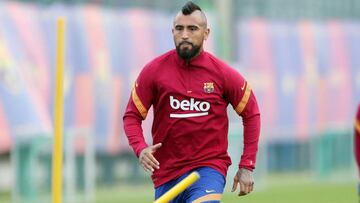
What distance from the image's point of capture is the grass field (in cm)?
2191

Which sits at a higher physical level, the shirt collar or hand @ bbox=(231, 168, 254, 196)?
the shirt collar

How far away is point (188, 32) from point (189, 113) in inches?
22.6

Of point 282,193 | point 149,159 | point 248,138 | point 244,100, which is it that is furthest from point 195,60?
point 282,193

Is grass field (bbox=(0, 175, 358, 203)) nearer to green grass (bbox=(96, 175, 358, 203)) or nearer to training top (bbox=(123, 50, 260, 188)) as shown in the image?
green grass (bbox=(96, 175, 358, 203))

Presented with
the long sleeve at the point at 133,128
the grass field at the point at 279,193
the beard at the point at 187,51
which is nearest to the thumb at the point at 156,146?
the long sleeve at the point at 133,128

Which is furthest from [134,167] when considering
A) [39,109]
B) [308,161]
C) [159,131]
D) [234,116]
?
[159,131]

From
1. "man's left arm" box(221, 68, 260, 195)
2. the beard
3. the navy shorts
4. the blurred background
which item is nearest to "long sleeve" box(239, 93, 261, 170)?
"man's left arm" box(221, 68, 260, 195)

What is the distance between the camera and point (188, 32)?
9727mm

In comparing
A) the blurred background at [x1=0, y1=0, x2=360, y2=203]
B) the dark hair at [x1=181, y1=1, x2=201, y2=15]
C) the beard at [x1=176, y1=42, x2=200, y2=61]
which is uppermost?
the dark hair at [x1=181, y1=1, x2=201, y2=15]

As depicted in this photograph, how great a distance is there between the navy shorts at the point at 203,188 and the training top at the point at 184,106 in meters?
0.04

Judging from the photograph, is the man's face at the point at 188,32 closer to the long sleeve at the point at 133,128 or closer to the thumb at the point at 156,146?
the long sleeve at the point at 133,128

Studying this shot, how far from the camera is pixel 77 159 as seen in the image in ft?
77.8

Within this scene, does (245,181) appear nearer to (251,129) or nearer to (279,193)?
(251,129)

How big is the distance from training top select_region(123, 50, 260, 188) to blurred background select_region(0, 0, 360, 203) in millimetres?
11273
